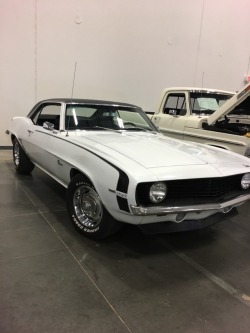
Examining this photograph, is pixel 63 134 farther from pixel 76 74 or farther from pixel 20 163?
pixel 76 74

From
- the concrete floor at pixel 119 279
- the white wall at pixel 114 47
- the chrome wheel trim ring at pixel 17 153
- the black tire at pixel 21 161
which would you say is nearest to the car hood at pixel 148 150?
the concrete floor at pixel 119 279

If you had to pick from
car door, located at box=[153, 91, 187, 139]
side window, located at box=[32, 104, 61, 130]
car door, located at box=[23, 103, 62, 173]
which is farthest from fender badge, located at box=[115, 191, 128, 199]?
car door, located at box=[153, 91, 187, 139]

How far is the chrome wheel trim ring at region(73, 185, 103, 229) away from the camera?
304 cm

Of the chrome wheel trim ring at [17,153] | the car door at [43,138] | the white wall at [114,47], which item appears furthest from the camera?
the white wall at [114,47]

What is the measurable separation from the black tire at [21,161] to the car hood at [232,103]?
324 centimetres

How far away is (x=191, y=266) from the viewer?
2.81 metres

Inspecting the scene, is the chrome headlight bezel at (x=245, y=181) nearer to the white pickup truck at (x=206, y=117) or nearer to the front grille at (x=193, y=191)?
the front grille at (x=193, y=191)

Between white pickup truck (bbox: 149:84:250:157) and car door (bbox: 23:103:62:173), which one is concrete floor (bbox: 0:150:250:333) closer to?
car door (bbox: 23:103:62:173)

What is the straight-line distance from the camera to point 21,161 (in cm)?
536

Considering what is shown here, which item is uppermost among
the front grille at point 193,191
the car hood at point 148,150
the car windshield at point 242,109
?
the car windshield at point 242,109

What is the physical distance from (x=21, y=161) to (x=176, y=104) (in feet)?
10.7

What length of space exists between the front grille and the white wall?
6.24 meters

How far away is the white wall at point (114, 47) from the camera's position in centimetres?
754

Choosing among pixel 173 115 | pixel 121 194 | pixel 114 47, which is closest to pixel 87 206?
pixel 121 194
